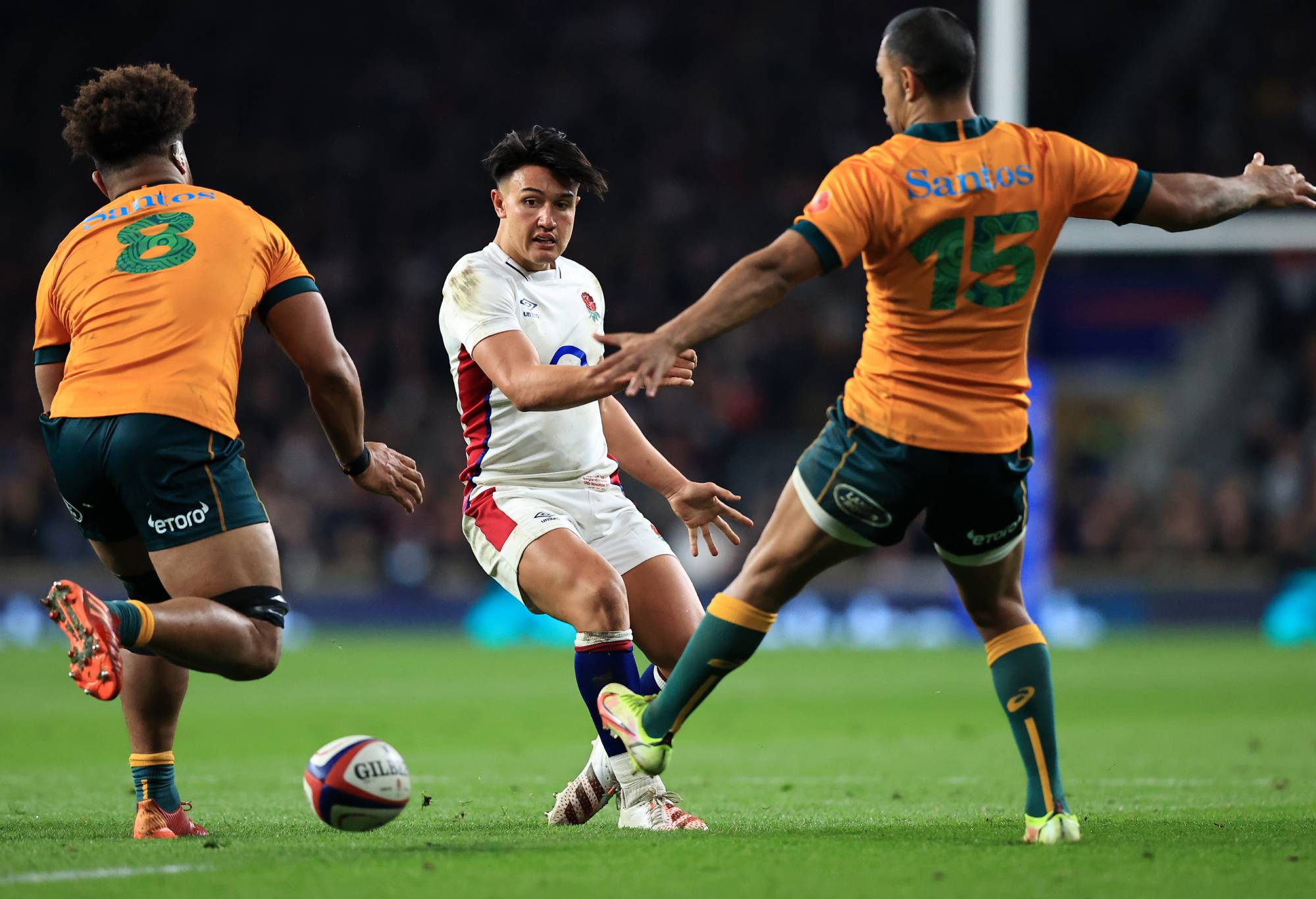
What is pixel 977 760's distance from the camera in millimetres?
8164

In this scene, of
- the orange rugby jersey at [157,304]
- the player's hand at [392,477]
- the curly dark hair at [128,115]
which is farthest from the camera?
the player's hand at [392,477]

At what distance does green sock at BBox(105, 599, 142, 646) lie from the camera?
440 centimetres

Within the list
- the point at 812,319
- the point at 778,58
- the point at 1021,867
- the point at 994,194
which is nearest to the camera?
the point at 1021,867

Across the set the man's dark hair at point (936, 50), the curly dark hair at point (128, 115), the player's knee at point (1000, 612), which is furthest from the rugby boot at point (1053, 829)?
the curly dark hair at point (128, 115)

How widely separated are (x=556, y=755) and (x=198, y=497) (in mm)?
4195

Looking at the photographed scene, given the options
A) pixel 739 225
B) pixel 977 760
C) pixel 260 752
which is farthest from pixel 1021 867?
pixel 739 225

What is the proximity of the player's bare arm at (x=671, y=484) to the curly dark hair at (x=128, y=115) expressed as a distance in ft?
6.11

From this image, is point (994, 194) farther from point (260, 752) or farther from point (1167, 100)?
point (1167, 100)

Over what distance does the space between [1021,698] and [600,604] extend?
4.59 ft

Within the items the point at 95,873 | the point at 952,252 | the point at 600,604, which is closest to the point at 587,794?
the point at 600,604

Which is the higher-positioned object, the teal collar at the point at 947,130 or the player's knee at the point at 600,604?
the teal collar at the point at 947,130

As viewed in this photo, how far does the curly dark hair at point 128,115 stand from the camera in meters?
5.01

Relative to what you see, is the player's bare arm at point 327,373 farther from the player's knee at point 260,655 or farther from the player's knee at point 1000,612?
the player's knee at point 1000,612

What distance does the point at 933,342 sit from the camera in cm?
457
